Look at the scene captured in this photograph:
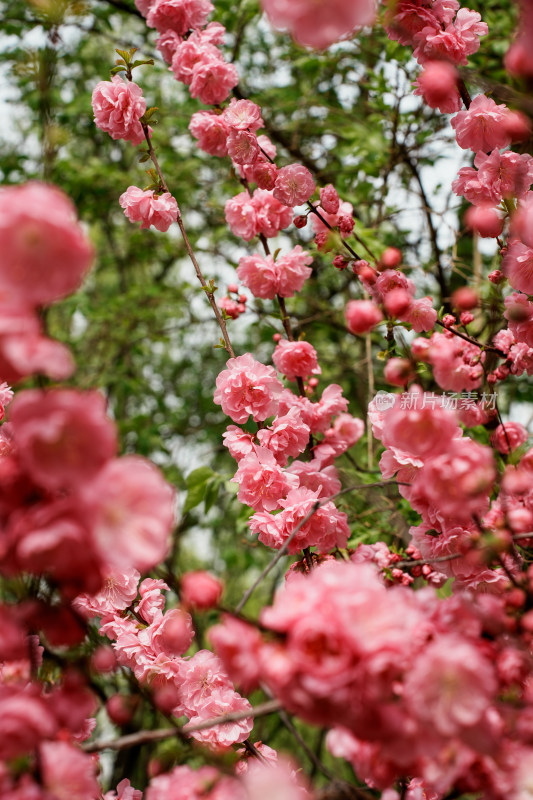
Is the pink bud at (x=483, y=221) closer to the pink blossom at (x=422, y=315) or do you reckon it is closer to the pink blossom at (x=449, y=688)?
the pink blossom at (x=422, y=315)

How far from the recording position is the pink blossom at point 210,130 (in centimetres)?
191

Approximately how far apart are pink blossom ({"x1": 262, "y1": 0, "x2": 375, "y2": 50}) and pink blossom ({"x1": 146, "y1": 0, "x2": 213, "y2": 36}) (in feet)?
3.64

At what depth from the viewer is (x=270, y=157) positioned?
192cm

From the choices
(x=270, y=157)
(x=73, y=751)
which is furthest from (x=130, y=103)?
(x=73, y=751)

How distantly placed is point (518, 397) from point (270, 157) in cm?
239

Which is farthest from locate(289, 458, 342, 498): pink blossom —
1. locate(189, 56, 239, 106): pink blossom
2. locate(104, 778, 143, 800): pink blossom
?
locate(189, 56, 239, 106): pink blossom

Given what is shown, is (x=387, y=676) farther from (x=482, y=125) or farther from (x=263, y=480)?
(x=482, y=125)

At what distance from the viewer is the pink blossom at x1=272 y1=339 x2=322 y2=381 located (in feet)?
5.96

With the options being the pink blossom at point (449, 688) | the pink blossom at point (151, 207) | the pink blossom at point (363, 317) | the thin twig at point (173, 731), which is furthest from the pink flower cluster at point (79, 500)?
the pink blossom at point (151, 207)

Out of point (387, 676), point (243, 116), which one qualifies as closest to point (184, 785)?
point (387, 676)

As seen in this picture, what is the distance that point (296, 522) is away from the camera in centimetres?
153

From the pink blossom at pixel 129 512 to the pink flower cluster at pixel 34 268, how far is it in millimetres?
130

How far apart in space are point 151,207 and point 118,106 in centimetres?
27

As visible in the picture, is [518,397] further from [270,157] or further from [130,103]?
[130,103]
